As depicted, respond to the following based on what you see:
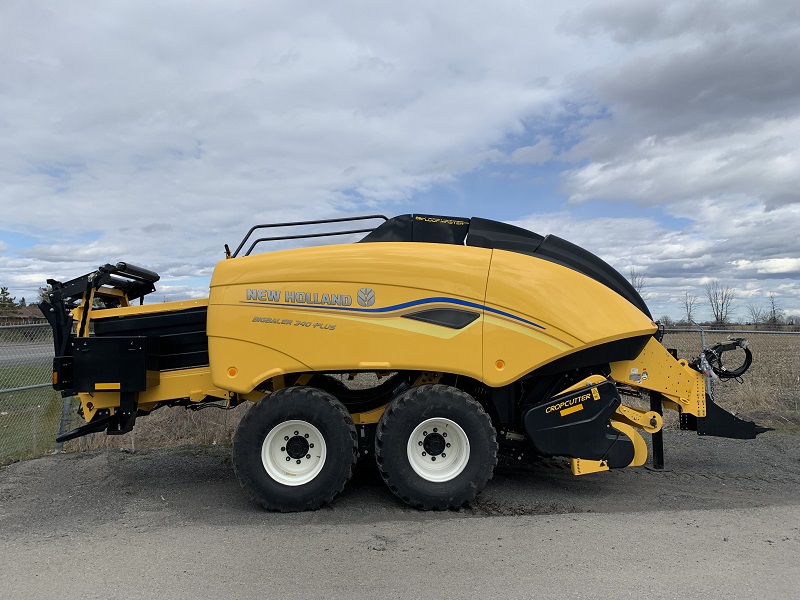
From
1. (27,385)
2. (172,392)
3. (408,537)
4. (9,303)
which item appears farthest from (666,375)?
(9,303)

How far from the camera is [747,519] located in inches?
191

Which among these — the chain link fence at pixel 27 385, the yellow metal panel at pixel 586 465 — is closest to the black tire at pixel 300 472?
the yellow metal panel at pixel 586 465

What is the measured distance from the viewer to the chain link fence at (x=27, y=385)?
7.47 metres

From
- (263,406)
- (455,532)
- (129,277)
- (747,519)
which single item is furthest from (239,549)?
(747,519)

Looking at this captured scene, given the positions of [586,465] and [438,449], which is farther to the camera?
[586,465]

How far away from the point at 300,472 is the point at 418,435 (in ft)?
3.69

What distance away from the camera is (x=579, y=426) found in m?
5.47

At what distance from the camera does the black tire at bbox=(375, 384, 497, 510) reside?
17.3ft

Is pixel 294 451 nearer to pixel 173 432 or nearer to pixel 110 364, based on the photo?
pixel 110 364

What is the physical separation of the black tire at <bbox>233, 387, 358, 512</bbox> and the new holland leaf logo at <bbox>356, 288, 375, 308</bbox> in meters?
0.90

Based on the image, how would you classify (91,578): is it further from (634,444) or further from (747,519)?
(747,519)

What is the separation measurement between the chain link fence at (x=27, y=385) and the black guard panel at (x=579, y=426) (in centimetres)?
605

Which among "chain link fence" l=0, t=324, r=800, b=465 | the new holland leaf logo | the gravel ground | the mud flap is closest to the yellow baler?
the new holland leaf logo

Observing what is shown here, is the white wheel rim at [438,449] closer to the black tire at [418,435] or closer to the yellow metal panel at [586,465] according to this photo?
the black tire at [418,435]
